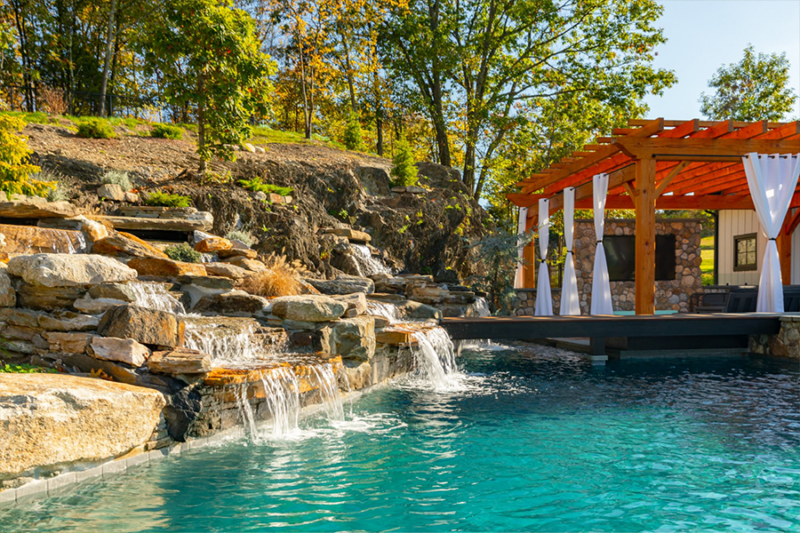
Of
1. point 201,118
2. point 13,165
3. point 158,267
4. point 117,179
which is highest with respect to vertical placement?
point 201,118

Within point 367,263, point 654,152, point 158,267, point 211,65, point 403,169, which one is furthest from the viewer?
point 403,169

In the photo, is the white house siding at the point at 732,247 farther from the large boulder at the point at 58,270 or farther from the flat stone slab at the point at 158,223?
the large boulder at the point at 58,270

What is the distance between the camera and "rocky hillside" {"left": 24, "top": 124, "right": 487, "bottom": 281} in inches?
455

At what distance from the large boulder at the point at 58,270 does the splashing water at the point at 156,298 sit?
528 mm

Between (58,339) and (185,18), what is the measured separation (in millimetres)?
8860

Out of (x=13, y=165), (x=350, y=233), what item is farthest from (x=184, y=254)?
(x=350, y=233)

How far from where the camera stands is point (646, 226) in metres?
10.2

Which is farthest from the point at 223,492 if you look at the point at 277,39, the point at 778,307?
the point at 277,39

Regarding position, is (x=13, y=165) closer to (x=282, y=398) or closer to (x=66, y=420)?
(x=282, y=398)

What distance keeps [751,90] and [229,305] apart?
83.6 feet

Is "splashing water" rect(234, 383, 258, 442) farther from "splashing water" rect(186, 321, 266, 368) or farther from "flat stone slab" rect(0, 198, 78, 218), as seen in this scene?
"flat stone slab" rect(0, 198, 78, 218)

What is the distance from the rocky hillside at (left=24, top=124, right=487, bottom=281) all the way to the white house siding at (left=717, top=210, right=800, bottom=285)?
792cm

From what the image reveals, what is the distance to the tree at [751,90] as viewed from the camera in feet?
73.9

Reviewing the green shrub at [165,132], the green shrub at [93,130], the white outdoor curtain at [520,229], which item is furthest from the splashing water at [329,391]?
the green shrub at [165,132]
